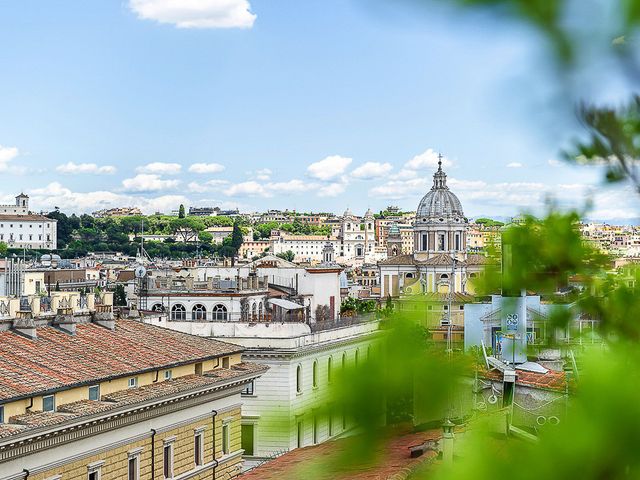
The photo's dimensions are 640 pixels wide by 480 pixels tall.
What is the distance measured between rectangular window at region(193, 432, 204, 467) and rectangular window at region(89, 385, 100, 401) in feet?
8.43

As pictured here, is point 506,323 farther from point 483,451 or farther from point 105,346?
point 105,346

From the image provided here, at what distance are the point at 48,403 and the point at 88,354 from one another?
240cm

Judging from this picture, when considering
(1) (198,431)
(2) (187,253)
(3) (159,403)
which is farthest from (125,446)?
(2) (187,253)

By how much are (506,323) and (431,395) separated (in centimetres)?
41

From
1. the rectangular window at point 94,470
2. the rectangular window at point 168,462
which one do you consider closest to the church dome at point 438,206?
the rectangular window at point 168,462

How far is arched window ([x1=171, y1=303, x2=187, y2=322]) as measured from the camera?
1062 inches

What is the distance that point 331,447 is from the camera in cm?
192

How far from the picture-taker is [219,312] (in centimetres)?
2698

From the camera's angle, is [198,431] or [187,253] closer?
[198,431]

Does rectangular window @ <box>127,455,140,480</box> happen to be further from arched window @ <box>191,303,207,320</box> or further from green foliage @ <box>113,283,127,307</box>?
green foliage @ <box>113,283,127,307</box>

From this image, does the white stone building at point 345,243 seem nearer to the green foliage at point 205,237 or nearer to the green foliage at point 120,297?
the green foliage at point 205,237

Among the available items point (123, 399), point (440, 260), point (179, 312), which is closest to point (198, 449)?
point (123, 399)

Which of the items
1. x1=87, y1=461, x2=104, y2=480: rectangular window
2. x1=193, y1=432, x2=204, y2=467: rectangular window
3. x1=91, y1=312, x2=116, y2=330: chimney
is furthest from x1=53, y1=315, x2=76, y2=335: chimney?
x1=87, y1=461, x2=104, y2=480: rectangular window

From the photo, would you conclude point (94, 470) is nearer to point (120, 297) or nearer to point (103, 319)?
point (103, 319)
